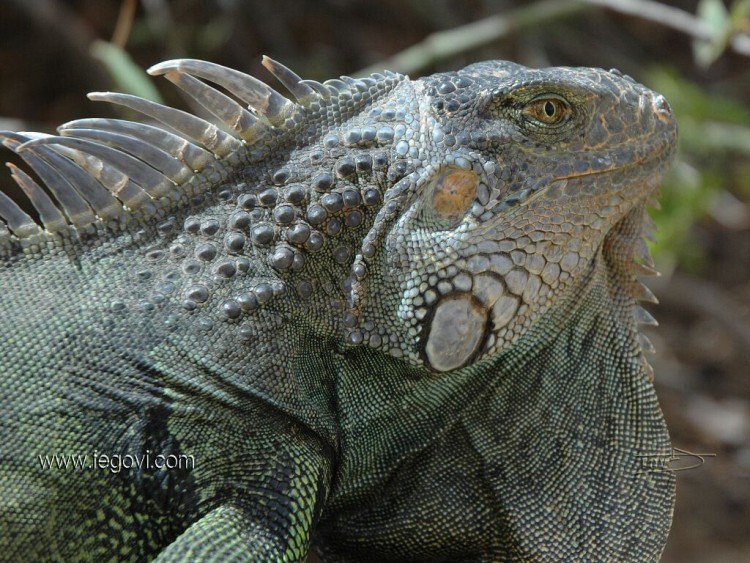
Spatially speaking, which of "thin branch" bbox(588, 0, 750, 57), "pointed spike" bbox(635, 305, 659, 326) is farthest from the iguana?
"thin branch" bbox(588, 0, 750, 57)

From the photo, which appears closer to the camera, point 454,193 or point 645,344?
point 454,193

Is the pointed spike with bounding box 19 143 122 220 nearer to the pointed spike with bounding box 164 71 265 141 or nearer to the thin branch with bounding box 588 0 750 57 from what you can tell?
the pointed spike with bounding box 164 71 265 141

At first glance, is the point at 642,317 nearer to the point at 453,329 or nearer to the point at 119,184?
the point at 453,329

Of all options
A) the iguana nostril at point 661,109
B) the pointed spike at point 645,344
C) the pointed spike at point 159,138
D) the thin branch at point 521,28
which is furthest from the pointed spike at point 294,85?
the thin branch at point 521,28

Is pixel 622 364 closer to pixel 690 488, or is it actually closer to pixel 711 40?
pixel 711 40

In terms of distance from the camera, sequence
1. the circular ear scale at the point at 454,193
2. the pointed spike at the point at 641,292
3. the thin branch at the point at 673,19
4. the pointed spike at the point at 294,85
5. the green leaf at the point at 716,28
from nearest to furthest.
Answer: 1. the circular ear scale at the point at 454,193
2. the pointed spike at the point at 294,85
3. the pointed spike at the point at 641,292
4. the green leaf at the point at 716,28
5. the thin branch at the point at 673,19

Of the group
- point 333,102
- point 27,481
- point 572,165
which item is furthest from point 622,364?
point 27,481

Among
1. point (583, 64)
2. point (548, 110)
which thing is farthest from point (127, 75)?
point (583, 64)

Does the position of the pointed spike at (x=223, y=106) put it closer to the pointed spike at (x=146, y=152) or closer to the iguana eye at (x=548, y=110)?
the pointed spike at (x=146, y=152)
